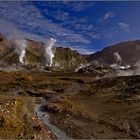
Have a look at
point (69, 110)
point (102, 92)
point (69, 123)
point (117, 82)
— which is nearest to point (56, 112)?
point (69, 110)

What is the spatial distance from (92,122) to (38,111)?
9271 mm

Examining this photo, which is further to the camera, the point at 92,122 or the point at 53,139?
the point at 92,122

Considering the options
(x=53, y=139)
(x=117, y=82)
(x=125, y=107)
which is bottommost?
(x=53, y=139)

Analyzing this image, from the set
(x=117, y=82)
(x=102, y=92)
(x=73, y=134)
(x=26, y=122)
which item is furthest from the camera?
(x=117, y=82)

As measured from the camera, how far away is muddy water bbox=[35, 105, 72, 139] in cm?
2890

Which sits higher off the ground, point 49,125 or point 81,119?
point 81,119

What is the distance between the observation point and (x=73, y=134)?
96.0 ft

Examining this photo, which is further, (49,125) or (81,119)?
(81,119)

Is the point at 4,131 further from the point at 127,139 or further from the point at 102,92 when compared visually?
the point at 102,92

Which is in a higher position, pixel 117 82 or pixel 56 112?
pixel 117 82

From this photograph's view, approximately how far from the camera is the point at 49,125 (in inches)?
1298

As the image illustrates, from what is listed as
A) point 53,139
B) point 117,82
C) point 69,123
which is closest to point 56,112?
point 69,123

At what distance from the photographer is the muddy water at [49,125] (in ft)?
94.8

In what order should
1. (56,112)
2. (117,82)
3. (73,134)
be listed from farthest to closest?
(117,82) < (56,112) < (73,134)
